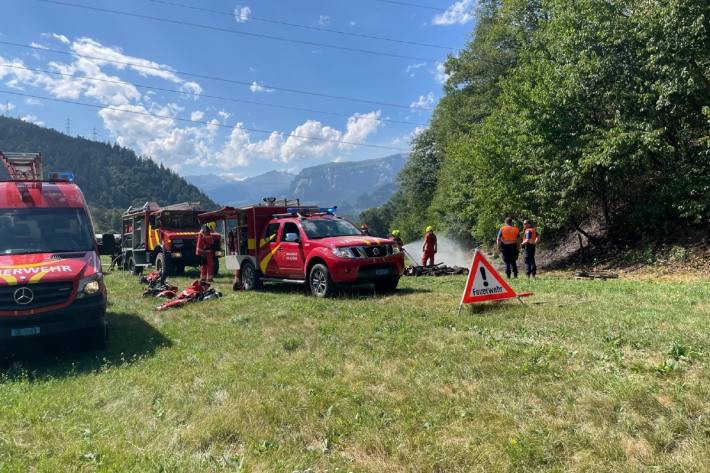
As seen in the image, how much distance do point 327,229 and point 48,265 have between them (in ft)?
19.9

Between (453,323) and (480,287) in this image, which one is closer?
(453,323)

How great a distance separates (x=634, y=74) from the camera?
1575cm

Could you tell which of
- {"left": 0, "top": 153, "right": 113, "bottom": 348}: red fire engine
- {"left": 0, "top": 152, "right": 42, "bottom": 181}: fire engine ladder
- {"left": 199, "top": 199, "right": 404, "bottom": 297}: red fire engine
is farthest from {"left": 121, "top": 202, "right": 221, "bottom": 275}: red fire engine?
{"left": 0, "top": 153, "right": 113, "bottom": 348}: red fire engine

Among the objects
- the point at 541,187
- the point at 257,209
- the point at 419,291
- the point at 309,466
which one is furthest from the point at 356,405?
the point at 541,187

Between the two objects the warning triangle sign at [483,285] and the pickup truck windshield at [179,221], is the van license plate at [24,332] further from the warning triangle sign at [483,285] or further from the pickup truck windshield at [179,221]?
the pickup truck windshield at [179,221]

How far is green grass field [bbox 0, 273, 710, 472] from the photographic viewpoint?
3.24 m

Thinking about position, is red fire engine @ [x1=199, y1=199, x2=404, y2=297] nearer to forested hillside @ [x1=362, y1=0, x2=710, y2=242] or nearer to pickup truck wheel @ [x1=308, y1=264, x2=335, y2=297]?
pickup truck wheel @ [x1=308, y1=264, x2=335, y2=297]

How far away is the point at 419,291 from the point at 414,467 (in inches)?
308

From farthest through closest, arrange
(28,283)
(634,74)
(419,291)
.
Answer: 1. (634,74)
2. (419,291)
3. (28,283)

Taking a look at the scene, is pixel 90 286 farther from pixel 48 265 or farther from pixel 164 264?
pixel 164 264

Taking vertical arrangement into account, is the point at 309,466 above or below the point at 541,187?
below

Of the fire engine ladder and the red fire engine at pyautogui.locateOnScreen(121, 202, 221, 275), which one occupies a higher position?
the fire engine ladder

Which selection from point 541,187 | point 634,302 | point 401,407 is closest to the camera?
point 401,407

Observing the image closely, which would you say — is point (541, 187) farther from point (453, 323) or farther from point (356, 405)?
point (356, 405)
